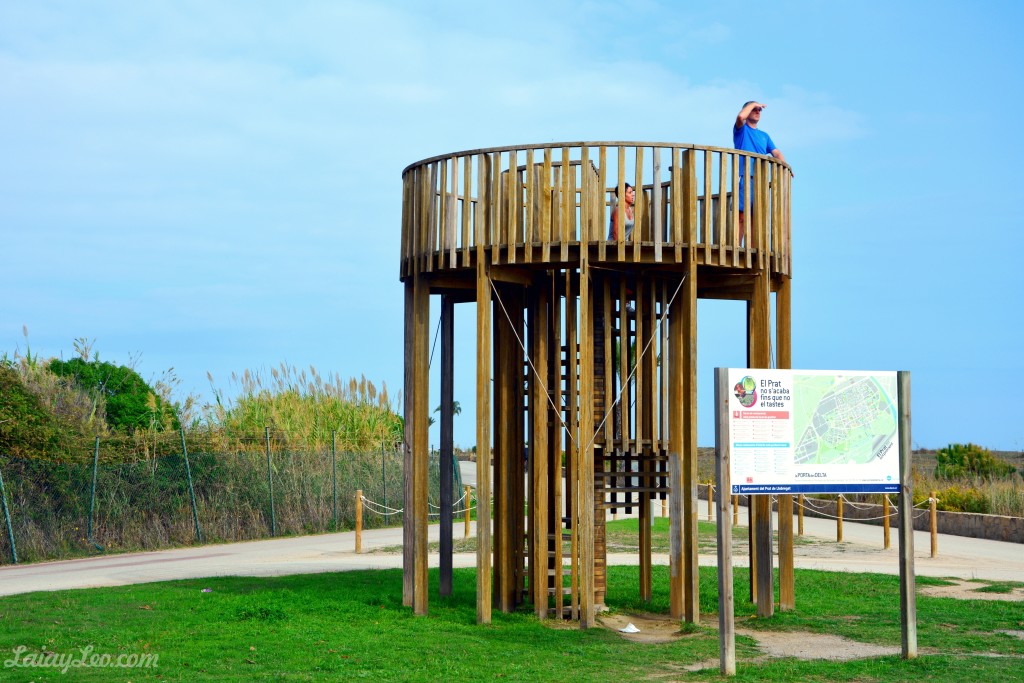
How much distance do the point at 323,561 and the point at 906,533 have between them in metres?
11.7

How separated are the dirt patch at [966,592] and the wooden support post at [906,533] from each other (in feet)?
15.2

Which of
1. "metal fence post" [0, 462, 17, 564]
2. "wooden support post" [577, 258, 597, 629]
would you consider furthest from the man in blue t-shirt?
"metal fence post" [0, 462, 17, 564]

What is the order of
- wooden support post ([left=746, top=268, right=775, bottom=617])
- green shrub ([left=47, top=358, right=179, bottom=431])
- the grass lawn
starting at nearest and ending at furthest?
the grass lawn → wooden support post ([left=746, top=268, right=775, bottom=617]) → green shrub ([left=47, top=358, right=179, bottom=431])

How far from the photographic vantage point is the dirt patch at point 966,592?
14.7 metres

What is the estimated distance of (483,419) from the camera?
486 inches

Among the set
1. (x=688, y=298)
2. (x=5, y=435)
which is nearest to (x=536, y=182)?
(x=688, y=298)

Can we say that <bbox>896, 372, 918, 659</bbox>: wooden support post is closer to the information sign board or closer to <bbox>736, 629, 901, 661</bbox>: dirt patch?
the information sign board

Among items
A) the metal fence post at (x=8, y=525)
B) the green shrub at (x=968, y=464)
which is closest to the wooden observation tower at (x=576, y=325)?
the metal fence post at (x=8, y=525)

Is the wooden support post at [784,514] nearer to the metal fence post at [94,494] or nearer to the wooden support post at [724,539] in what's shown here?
the wooden support post at [724,539]

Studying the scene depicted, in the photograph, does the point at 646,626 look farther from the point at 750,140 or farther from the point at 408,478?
the point at 750,140

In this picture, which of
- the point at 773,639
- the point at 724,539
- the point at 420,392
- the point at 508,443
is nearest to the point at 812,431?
the point at 724,539

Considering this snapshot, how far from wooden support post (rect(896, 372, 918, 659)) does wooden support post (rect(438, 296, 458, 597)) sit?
5.68m

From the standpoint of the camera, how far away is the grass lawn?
9.71 meters

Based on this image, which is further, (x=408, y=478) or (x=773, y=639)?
(x=408, y=478)
